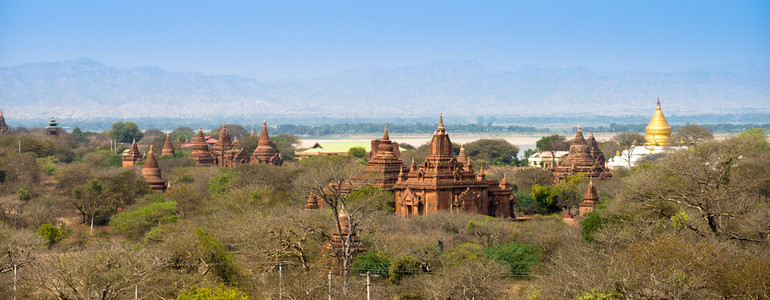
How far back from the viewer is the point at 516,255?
4072cm

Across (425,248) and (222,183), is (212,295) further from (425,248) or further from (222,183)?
(222,183)

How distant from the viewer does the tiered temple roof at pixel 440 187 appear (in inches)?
2240

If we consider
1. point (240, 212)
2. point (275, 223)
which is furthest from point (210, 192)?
point (275, 223)

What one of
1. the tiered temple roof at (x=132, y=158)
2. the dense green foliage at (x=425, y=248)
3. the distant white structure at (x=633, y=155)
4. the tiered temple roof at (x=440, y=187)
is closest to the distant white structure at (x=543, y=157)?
the distant white structure at (x=633, y=155)

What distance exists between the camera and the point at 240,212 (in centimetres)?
5375

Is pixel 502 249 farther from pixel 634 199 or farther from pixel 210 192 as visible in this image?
pixel 210 192

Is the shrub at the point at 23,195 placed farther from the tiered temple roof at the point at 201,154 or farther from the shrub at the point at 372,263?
the tiered temple roof at the point at 201,154

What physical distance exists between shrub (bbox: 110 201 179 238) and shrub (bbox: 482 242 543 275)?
665 inches

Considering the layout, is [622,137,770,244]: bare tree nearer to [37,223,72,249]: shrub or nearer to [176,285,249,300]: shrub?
[176,285,249,300]: shrub

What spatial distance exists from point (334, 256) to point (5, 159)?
49.5 metres

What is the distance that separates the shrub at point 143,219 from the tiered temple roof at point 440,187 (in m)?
11.3

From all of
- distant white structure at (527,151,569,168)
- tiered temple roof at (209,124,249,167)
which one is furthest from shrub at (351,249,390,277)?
distant white structure at (527,151,569,168)

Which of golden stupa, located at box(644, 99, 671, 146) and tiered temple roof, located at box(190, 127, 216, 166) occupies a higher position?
golden stupa, located at box(644, 99, 671, 146)

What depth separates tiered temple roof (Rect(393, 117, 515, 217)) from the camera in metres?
56.9
